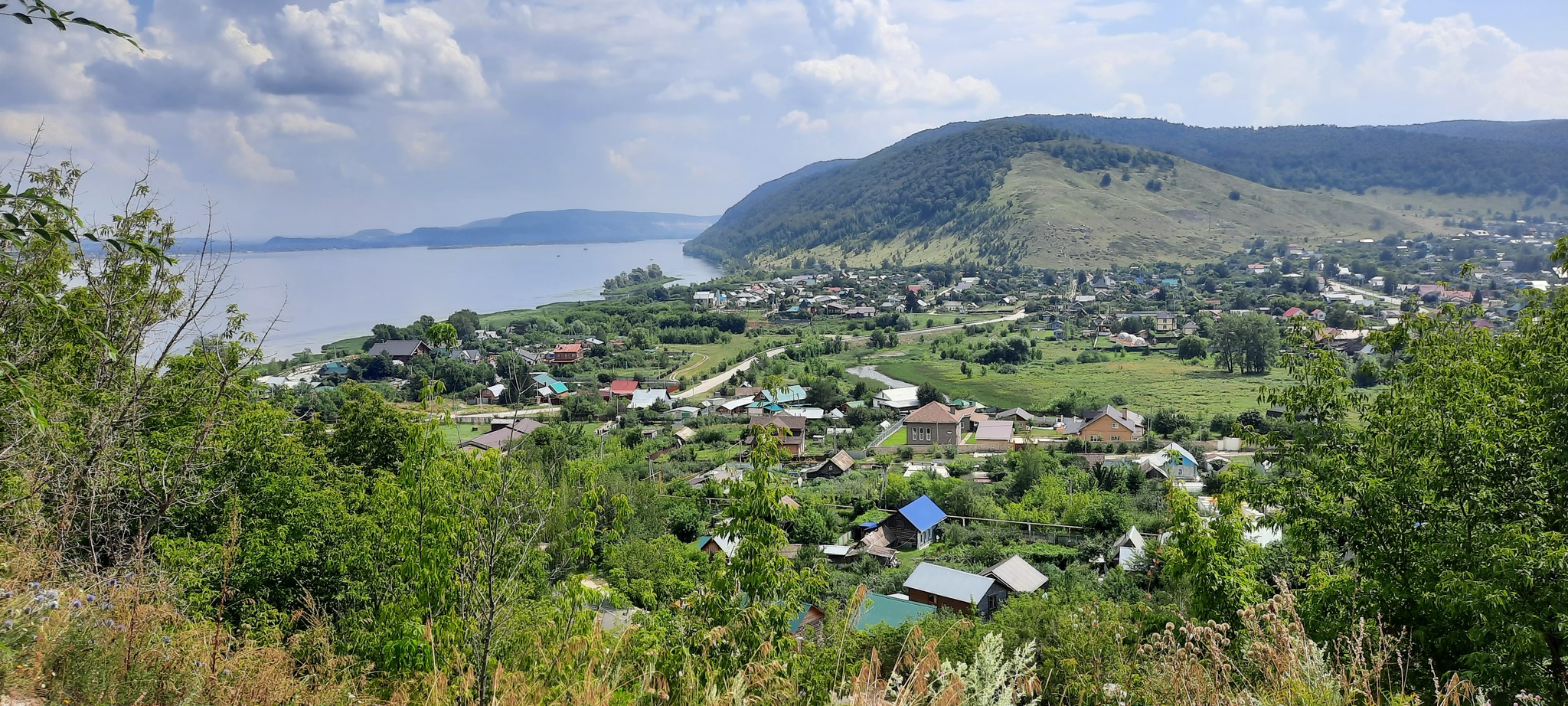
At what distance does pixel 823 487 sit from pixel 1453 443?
62.7 feet

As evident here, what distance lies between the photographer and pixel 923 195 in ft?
425

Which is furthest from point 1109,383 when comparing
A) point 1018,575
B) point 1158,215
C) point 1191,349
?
point 1158,215

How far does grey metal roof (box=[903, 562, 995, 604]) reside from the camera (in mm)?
13836

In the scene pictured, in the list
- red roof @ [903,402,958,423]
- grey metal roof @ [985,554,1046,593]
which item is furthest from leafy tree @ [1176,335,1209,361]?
grey metal roof @ [985,554,1046,593]

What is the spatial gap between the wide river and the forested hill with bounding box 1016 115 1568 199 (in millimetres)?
94718

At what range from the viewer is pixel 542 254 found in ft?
567

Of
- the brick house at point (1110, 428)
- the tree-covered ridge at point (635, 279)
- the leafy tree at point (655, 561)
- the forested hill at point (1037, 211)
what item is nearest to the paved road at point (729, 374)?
the leafy tree at point (655, 561)

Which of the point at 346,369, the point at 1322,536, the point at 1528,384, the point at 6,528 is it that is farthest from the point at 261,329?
the point at 346,369

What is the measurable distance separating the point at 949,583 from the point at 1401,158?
18304 cm

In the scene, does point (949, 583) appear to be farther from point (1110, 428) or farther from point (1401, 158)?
point (1401, 158)

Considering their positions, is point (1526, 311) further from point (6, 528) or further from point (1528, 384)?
point (6, 528)

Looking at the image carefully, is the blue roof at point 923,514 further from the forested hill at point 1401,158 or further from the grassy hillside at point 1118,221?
the forested hill at point 1401,158

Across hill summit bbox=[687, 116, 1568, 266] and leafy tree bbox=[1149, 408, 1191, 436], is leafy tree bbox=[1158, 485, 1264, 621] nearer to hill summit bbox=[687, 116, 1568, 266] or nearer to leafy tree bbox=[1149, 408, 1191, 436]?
leafy tree bbox=[1149, 408, 1191, 436]

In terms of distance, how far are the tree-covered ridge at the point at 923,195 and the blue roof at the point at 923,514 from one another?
89.6 metres
